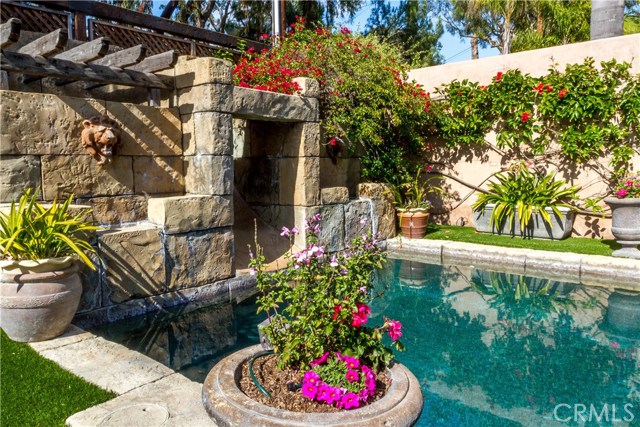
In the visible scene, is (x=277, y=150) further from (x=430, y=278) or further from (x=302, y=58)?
(x=430, y=278)

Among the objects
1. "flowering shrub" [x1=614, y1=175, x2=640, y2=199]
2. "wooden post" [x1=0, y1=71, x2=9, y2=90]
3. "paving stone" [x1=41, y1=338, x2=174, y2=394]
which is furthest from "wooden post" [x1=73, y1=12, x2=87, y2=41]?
"flowering shrub" [x1=614, y1=175, x2=640, y2=199]

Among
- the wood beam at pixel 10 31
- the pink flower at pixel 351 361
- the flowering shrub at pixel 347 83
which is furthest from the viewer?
the flowering shrub at pixel 347 83

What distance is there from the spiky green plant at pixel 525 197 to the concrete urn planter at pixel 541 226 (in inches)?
2.2

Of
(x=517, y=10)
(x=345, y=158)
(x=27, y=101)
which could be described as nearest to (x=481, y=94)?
(x=345, y=158)

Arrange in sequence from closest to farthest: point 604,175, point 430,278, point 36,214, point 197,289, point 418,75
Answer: point 36,214 < point 197,289 < point 430,278 < point 604,175 < point 418,75

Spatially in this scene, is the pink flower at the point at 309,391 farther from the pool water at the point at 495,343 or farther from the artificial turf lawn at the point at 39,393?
the artificial turf lawn at the point at 39,393

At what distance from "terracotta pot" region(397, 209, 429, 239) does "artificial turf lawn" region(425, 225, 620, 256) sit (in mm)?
177

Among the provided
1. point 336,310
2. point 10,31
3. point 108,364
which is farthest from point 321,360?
point 10,31

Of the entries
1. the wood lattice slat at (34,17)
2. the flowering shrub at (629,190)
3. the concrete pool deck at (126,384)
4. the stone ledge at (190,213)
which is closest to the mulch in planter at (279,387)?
the concrete pool deck at (126,384)

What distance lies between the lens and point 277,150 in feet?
22.8

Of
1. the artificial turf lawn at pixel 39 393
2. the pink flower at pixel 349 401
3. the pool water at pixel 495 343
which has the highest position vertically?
the pink flower at pixel 349 401

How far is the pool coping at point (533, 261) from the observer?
5.64 meters

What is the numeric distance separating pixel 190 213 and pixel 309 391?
3.12 meters

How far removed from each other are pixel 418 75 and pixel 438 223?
8.97 feet
